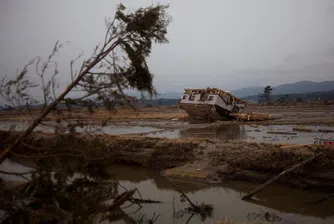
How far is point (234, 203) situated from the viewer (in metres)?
8.74

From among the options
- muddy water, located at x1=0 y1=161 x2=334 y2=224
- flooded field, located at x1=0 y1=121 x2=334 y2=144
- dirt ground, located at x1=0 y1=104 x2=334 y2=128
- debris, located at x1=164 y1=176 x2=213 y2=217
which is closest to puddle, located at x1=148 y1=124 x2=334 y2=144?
flooded field, located at x1=0 y1=121 x2=334 y2=144

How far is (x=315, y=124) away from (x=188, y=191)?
745 inches

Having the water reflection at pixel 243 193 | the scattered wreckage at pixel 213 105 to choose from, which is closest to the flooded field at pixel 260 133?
the scattered wreckage at pixel 213 105

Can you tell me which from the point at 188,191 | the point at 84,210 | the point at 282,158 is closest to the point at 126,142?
the point at 188,191

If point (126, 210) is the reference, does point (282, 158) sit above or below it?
above

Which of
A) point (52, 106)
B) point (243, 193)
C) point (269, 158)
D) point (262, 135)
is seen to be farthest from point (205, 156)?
point (262, 135)

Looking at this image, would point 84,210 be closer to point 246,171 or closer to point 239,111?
point 246,171

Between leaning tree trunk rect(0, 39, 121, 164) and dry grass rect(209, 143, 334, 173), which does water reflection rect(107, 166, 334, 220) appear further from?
leaning tree trunk rect(0, 39, 121, 164)

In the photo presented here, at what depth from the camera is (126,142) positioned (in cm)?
1487

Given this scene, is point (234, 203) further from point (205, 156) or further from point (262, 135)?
point (262, 135)

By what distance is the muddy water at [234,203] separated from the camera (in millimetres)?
7820

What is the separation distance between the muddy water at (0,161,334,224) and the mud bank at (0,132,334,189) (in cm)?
52

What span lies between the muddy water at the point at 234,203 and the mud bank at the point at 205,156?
52 cm

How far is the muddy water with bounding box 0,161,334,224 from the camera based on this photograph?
782cm
